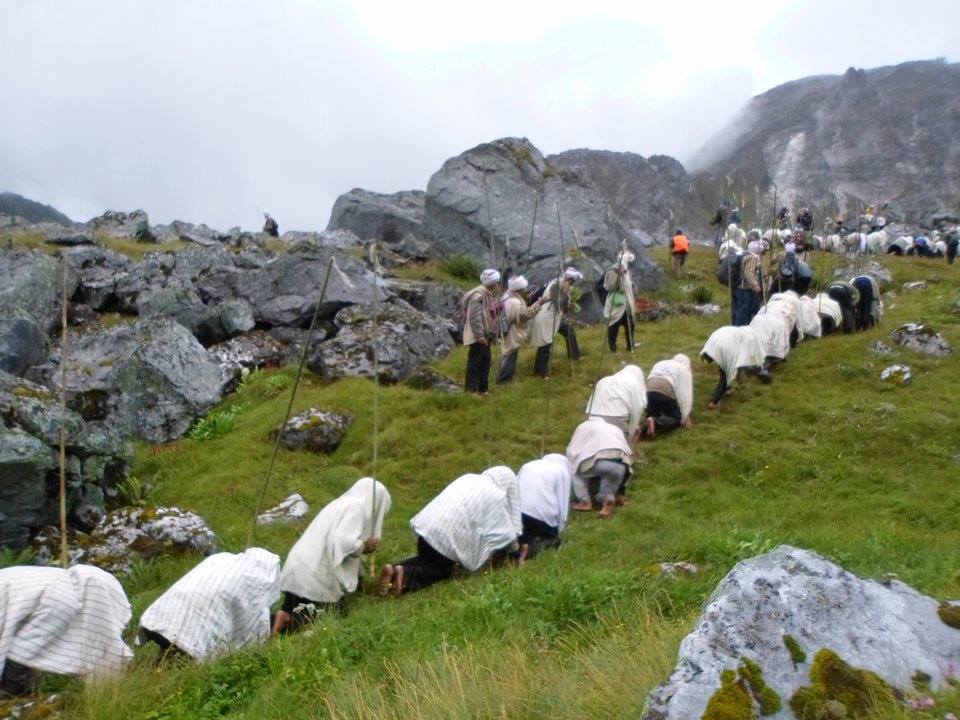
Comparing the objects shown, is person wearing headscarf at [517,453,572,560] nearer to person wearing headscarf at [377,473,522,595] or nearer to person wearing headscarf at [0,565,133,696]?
person wearing headscarf at [377,473,522,595]

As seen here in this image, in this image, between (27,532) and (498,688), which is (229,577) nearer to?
(498,688)

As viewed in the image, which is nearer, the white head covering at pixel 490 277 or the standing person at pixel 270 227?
the white head covering at pixel 490 277

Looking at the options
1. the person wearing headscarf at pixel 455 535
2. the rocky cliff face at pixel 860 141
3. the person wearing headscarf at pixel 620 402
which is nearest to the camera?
the person wearing headscarf at pixel 455 535

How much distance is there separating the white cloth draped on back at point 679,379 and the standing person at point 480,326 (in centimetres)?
288

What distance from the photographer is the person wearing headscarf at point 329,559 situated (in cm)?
815

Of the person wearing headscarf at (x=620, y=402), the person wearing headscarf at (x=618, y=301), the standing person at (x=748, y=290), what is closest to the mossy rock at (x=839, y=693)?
the person wearing headscarf at (x=620, y=402)

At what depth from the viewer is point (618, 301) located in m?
17.3

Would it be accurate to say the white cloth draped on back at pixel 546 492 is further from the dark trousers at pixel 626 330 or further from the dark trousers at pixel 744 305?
→ the dark trousers at pixel 744 305

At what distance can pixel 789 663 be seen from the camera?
3.83 metres

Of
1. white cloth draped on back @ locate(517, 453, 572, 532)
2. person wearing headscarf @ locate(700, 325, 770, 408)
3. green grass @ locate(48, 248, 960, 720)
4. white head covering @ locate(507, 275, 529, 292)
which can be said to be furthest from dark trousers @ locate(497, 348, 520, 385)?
white cloth draped on back @ locate(517, 453, 572, 532)

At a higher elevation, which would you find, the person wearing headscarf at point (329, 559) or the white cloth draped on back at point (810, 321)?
the white cloth draped on back at point (810, 321)

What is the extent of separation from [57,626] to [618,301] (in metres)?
12.5

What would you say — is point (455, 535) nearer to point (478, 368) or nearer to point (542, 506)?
point (542, 506)

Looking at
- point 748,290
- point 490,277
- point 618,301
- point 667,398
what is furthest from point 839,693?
point 748,290
